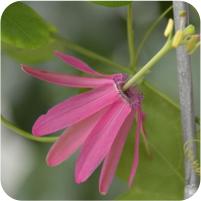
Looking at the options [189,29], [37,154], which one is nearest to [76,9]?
[37,154]

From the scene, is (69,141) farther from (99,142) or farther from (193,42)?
(193,42)

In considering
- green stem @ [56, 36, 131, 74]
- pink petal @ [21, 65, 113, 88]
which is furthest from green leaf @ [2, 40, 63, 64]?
pink petal @ [21, 65, 113, 88]

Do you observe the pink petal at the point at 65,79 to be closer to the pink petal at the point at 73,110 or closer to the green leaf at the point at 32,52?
the pink petal at the point at 73,110

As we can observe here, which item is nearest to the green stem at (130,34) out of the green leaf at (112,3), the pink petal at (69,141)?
the green leaf at (112,3)

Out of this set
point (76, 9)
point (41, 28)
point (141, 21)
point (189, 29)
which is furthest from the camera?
point (76, 9)

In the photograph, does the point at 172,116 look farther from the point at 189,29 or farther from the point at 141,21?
the point at 141,21

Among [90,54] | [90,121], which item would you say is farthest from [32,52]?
[90,121]

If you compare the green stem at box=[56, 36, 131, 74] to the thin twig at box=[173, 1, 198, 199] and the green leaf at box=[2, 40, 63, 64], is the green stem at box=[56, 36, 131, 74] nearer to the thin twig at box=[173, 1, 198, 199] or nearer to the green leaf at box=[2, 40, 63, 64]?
the green leaf at box=[2, 40, 63, 64]
